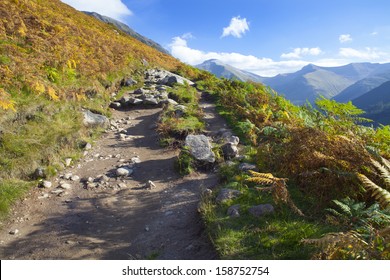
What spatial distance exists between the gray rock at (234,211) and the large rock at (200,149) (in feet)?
9.71

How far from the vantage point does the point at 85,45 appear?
16.0m

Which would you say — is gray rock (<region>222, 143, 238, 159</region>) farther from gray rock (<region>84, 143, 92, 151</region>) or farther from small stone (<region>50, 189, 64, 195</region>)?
small stone (<region>50, 189, 64, 195</region>)

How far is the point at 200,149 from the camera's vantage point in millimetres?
8969

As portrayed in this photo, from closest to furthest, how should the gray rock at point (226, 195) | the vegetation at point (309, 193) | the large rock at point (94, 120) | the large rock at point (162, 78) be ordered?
the vegetation at point (309, 193)
the gray rock at point (226, 195)
the large rock at point (94, 120)
the large rock at point (162, 78)

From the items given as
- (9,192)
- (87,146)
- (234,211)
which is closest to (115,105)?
(87,146)

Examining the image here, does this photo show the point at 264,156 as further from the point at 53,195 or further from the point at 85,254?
the point at 53,195

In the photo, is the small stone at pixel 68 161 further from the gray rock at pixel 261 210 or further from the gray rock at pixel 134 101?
the gray rock at pixel 134 101

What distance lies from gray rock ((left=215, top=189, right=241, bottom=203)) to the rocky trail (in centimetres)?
61

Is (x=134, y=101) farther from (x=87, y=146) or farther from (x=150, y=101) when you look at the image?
(x=87, y=146)

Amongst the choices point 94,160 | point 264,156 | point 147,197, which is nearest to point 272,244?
point 264,156

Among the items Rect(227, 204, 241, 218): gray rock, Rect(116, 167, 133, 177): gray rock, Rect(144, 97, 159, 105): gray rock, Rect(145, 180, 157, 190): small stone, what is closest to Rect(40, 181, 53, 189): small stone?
Rect(116, 167, 133, 177): gray rock

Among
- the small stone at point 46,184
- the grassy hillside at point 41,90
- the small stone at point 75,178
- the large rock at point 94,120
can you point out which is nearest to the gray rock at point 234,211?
the small stone at point 75,178

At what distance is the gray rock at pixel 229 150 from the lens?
905cm

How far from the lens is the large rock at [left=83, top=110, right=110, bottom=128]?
10648 mm
